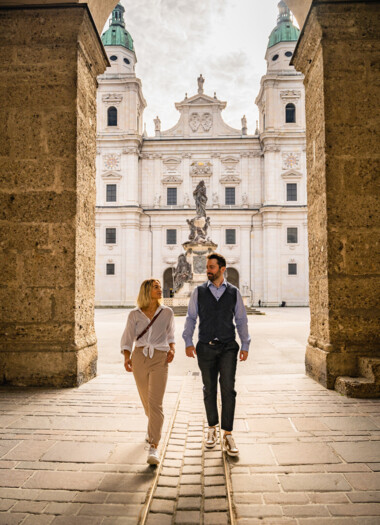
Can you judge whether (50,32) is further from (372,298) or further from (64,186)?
(372,298)

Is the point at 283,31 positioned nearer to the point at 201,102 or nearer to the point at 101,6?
the point at 201,102

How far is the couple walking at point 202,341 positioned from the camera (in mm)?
3314

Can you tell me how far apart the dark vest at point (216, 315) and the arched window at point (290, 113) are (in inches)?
1553

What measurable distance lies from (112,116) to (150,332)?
130 feet

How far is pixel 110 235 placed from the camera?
127 feet

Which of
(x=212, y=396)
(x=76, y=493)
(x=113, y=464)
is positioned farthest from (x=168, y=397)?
(x=76, y=493)

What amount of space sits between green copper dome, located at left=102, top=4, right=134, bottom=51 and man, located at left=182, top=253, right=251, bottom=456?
42.9m

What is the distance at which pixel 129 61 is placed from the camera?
41.1 metres

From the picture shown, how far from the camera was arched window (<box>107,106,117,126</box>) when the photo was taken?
1559 inches

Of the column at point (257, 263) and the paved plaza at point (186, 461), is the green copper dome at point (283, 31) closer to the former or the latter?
the column at point (257, 263)

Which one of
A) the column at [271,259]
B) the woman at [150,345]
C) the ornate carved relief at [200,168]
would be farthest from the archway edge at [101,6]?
the ornate carved relief at [200,168]

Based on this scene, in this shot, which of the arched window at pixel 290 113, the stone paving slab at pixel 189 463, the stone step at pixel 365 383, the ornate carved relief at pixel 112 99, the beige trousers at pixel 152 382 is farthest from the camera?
the arched window at pixel 290 113

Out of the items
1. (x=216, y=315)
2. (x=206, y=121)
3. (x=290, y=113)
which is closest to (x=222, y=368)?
(x=216, y=315)

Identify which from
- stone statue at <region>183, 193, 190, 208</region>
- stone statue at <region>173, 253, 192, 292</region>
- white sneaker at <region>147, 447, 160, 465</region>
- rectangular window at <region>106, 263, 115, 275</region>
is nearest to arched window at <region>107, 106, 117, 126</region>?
stone statue at <region>183, 193, 190, 208</region>
